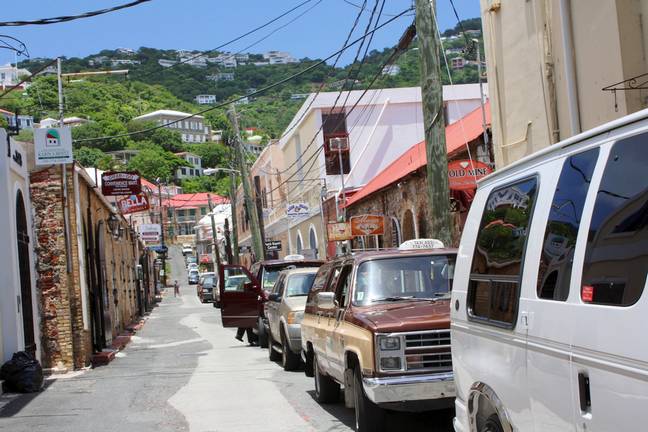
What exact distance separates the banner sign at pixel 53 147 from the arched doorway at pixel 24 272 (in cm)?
107

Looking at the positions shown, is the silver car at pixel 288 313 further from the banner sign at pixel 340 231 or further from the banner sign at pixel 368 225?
the banner sign at pixel 340 231

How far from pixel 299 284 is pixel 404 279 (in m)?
7.78

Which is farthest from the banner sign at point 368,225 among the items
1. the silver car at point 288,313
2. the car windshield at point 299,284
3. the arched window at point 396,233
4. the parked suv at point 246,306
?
the car windshield at point 299,284

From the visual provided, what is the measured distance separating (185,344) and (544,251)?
2043 cm

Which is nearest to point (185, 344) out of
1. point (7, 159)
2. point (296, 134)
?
point (7, 159)

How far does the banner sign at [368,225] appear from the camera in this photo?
2650 centimetres

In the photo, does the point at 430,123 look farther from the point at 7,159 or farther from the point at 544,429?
the point at 544,429

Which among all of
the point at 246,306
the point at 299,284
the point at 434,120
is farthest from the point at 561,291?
the point at 246,306

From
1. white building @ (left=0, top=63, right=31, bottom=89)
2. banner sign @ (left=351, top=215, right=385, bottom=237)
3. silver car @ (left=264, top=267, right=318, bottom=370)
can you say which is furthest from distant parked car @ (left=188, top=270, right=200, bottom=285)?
silver car @ (left=264, top=267, right=318, bottom=370)

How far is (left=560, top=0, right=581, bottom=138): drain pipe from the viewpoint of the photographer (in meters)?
14.0

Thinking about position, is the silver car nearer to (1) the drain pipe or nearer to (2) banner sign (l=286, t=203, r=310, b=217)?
(1) the drain pipe

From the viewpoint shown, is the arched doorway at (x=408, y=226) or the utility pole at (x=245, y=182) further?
the utility pole at (x=245, y=182)

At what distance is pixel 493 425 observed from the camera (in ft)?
17.1

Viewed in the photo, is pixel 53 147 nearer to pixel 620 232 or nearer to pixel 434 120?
pixel 434 120
